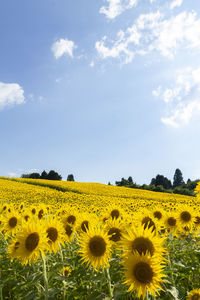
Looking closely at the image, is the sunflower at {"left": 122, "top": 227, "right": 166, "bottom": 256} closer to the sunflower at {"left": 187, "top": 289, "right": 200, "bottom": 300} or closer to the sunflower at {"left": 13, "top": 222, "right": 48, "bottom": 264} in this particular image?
the sunflower at {"left": 13, "top": 222, "right": 48, "bottom": 264}

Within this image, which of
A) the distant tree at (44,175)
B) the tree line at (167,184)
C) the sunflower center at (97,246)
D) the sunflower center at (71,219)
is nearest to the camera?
the sunflower center at (97,246)

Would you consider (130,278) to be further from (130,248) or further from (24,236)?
(24,236)

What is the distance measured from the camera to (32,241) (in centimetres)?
294

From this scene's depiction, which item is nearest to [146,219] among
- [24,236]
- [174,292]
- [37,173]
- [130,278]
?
[174,292]

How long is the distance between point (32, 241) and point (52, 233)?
47 cm

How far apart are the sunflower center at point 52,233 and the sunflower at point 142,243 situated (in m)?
1.29

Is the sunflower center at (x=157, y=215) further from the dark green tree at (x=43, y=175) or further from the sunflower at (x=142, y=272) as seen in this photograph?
the dark green tree at (x=43, y=175)

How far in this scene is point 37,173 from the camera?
9238 cm

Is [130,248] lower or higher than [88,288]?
higher

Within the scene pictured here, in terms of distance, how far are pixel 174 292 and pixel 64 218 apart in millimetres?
2572

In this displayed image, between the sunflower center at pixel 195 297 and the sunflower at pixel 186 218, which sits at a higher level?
the sunflower at pixel 186 218

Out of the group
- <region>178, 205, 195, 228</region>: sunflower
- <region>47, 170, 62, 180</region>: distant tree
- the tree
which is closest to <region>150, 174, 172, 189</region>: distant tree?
the tree

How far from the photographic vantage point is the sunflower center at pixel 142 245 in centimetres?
238

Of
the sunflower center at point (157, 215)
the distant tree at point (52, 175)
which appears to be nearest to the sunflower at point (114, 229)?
the sunflower center at point (157, 215)
